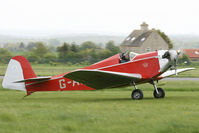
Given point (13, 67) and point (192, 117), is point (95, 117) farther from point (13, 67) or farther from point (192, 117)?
point (13, 67)

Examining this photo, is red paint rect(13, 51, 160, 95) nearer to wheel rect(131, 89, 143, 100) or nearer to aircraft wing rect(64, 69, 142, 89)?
aircraft wing rect(64, 69, 142, 89)

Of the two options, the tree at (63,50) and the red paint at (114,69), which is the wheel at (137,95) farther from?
the tree at (63,50)

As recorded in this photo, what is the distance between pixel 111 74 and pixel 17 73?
4485mm

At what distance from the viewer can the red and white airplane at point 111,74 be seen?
1370 centimetres

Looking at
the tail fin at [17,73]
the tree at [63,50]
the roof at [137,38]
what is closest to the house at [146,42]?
the roof at [137,38]

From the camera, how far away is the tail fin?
15109 millimetres

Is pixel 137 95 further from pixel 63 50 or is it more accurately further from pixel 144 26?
pixel 144 26

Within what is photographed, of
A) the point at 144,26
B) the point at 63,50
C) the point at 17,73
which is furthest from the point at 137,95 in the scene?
the point at 144,26

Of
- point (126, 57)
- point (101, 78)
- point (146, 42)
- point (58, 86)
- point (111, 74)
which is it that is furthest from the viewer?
point (146, 42)

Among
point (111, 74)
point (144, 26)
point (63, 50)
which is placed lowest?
point (111, 74)

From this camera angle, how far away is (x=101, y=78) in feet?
45.6

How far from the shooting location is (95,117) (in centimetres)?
863

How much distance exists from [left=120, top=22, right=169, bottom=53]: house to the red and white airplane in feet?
180

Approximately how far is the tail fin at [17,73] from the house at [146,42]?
54.6m
